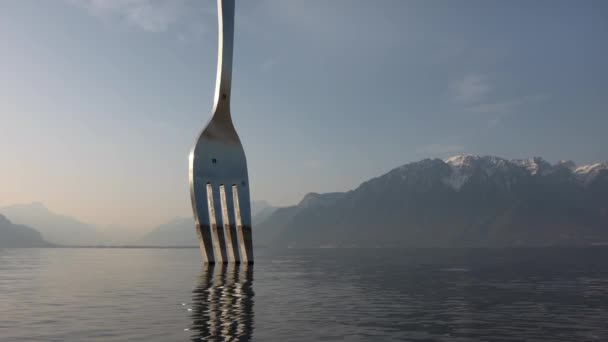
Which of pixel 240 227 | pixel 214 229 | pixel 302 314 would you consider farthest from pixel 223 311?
pixel 240 227

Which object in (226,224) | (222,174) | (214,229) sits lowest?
(214,229)

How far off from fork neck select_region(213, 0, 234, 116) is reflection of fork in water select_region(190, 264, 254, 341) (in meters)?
18.7

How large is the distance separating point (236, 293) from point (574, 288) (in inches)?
889

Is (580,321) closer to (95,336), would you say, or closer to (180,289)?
(95,336)

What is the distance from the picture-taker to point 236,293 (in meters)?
31.8

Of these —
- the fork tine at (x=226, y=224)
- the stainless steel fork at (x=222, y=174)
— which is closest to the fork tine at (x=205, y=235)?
the stainless steel fork at (x=222, y=174)

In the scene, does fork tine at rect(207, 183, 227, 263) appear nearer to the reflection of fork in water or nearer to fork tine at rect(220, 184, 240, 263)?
fork tine at rect(220, 184, 240, 263)

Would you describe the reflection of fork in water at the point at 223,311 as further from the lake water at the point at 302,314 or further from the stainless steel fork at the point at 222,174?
the stainless steel fork at the point at 222,174

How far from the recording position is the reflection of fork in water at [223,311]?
1856 cm

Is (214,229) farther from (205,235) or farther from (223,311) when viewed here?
(223,311)

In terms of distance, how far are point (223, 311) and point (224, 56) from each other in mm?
33091

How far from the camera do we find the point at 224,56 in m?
52.7

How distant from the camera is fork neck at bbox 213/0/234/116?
169 ft

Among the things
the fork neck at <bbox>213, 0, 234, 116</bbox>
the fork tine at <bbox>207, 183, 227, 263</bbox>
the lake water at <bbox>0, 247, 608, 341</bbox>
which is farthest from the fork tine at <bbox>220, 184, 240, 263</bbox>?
the lake water at <bbox>0, 247, 608, 341</bbox>
